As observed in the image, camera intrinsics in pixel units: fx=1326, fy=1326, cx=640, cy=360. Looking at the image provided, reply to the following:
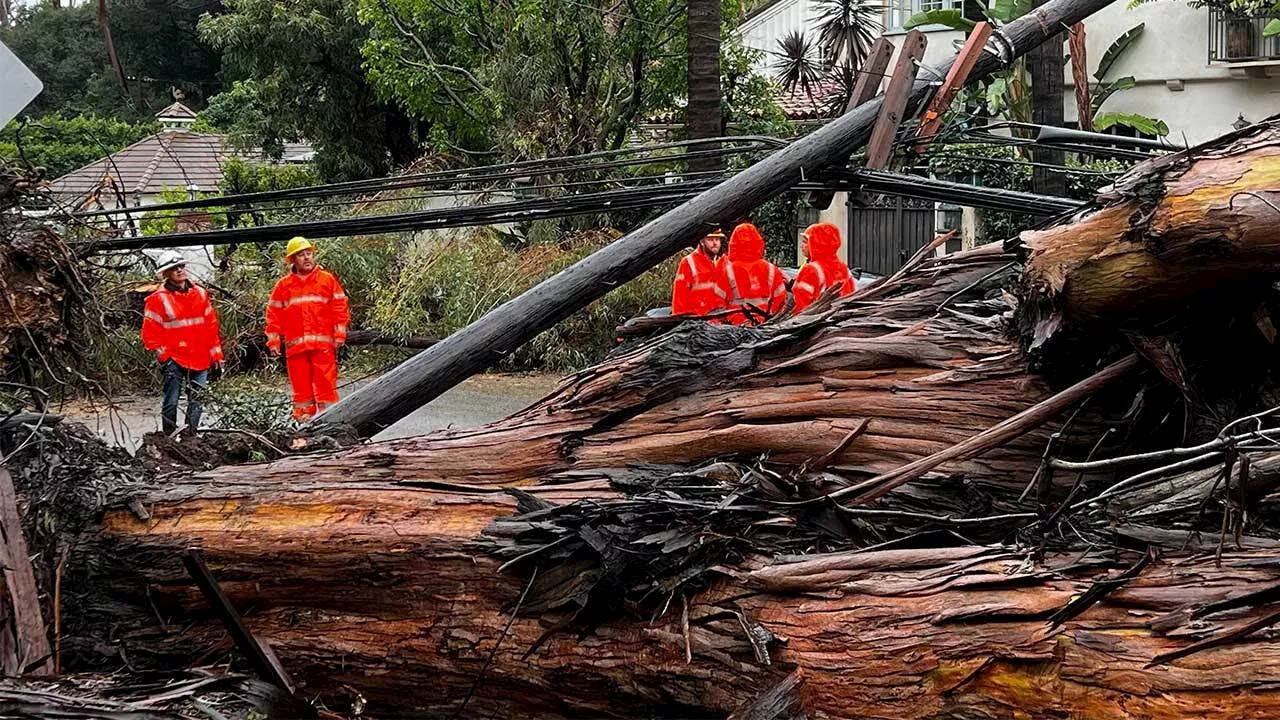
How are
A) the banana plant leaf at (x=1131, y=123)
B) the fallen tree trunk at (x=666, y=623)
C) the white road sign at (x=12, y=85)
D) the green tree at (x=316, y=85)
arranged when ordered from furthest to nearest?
the green tree at (x=316, y=85) < the banana plant leaf at (x=1131, y=123) < the white road sign at (x=12, y=85) < the fallen tree trunk at (x=666, y=623)

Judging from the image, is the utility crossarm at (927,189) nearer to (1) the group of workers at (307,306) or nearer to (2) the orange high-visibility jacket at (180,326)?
(1) the group of workers at (307,306)

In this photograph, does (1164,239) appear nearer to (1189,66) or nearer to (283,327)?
(283,327)

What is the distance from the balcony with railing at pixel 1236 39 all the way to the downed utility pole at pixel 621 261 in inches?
654

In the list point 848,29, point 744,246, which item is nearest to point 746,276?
point 744,246

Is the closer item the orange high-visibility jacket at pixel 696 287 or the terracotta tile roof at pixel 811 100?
the orange high-visibility jacket at pixel 696 287

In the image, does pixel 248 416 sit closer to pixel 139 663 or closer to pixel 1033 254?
pixel 139 663

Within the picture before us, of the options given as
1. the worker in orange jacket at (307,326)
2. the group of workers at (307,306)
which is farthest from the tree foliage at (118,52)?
the worker in orange jacket at (307,326)

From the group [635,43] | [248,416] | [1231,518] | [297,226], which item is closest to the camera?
[1231,518]

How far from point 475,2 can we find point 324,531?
1720cm

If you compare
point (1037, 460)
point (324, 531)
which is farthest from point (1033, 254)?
point (324, 531)

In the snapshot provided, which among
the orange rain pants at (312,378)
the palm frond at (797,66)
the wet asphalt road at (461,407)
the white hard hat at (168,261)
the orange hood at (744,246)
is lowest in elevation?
the wet asphalt road at (461,407)

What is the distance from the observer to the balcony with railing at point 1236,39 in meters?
22.3

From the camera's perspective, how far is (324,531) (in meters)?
4.79

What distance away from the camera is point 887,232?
915 inches
